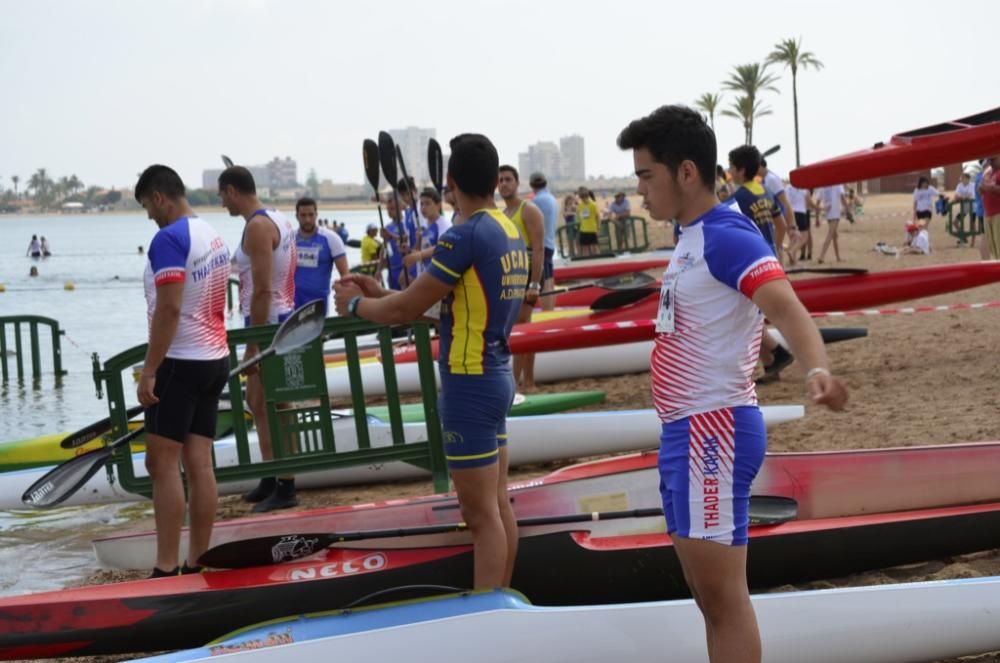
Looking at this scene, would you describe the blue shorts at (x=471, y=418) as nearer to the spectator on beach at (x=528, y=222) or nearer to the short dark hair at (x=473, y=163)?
the short dark hair at (x=473, y=163)

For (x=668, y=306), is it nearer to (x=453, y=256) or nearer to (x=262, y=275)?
(x=453, y=256)

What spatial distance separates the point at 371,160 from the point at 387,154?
57cm

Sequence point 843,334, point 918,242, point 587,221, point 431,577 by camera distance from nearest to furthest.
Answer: point 431,577
point 843,334
point 918,242
point 587,221

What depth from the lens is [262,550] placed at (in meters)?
4.62

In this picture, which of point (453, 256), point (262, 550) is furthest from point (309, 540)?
point (453, 256)

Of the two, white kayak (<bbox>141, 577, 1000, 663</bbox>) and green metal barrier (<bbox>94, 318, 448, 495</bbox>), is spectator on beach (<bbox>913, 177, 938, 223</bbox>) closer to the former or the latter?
green metal barrier (<bbox>94, 318, 448, 495</bbox>)

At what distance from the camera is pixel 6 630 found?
14.3 feet

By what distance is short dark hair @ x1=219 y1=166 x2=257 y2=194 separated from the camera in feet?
21.7

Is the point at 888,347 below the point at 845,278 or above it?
below

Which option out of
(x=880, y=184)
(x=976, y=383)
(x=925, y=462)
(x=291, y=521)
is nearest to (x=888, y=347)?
(x=976, y=383)

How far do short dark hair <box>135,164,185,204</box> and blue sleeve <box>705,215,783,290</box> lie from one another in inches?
121

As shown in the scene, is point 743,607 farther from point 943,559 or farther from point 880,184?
point 880,184

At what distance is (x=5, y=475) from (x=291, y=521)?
3.50m

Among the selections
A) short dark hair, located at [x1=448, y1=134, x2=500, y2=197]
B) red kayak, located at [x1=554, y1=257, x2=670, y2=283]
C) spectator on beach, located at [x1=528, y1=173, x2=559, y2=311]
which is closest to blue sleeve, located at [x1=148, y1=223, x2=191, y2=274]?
short dark hair, located at [x1=448, y1=134, x2=500, y2=197]
